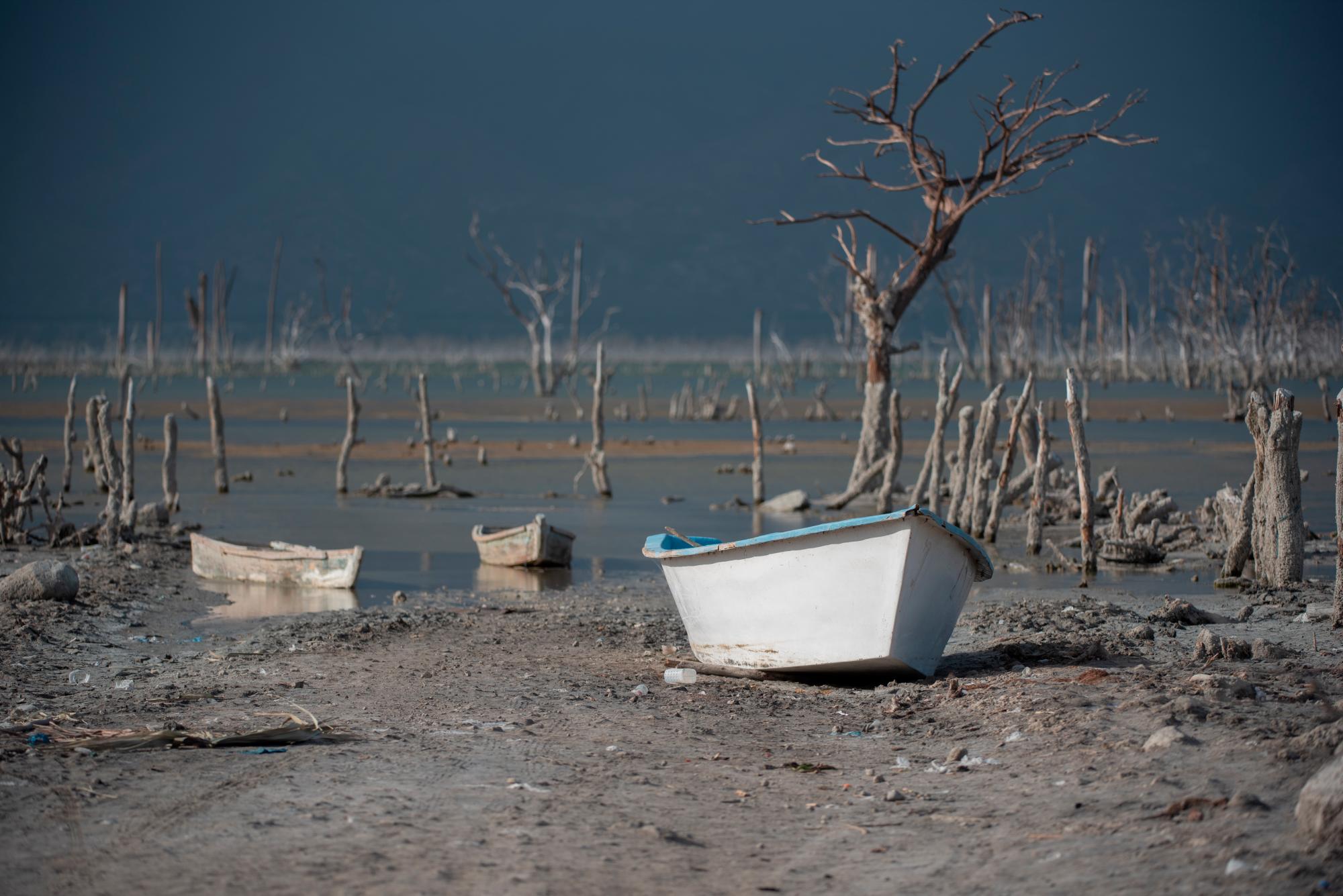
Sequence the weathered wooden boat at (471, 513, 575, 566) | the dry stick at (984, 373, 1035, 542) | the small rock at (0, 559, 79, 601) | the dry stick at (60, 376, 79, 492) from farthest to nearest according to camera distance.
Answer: the dry stick at (60, 376, 79, 492) → the dry stick at (984, 373, 1035, 542) → the weathered wooden boat at (471, 513, 575, 566) → the small rock at (0, 559, 79, 601)

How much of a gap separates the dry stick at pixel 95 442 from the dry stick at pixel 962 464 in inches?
418

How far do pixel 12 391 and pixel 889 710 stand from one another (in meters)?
54.9

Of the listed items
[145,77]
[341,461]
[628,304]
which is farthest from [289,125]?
[341,461]

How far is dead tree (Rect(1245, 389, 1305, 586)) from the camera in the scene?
1074 cm

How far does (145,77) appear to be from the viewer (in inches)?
6427

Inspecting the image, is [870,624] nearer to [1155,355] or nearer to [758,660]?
[758,660]

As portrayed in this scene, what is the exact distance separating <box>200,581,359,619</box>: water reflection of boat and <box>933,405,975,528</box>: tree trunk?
7.36 meters

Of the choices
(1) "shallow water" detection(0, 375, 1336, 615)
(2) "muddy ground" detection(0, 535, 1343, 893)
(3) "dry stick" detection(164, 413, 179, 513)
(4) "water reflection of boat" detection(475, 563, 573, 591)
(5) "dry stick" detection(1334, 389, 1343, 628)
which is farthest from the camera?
(3) "dry stick" detection(164, 413, 179, 513)

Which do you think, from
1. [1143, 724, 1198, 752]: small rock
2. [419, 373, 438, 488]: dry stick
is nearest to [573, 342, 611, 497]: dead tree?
[419, 373, 438, 488]: dry stick

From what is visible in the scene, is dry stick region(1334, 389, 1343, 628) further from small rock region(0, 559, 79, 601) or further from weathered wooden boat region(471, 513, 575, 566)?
small rock region(0, 559, 79, 601)

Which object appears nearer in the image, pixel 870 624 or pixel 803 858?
pixel 803 858

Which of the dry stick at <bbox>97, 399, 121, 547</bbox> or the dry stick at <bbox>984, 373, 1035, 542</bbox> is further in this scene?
the dry stick at <bbox>97, 399, 121, 547</bbox>

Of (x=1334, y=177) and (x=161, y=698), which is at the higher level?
(x=1334, y=177)

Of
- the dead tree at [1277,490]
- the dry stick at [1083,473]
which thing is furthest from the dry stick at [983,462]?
the dead tree at [1277,490]
